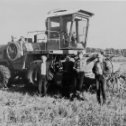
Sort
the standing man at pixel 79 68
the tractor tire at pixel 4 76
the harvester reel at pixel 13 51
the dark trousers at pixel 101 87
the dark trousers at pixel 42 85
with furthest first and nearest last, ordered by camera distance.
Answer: the tractor tire at pixel 4 76 < the harvester reel at pixel 13 51 < the dark trousers at pixel 42 85 < the standing man at pixel 79 68 < the dark trousers at pixel 101 87

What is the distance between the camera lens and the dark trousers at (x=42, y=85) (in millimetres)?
9727

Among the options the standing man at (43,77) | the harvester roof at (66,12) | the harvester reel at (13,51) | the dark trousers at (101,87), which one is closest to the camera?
the dark trousers at (101,87)

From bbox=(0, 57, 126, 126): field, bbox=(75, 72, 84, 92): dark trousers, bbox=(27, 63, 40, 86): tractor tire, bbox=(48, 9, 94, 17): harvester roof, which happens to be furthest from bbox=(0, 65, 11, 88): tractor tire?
bbox=(75, 72, 84, 92): dark trousers

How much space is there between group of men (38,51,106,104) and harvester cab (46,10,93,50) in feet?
4.46

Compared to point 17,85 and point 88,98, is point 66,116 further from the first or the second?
point 17,85

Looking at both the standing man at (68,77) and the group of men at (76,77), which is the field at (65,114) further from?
the standing man at (68,77)

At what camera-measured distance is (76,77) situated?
30.1 feet

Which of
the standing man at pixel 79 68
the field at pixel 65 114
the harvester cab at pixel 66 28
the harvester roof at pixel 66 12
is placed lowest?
the field at pixel 65 114

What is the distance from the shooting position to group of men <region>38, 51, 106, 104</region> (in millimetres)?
8398

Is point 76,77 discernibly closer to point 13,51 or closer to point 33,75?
point 33,75

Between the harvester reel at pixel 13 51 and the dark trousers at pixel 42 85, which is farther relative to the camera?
the harvester reel at pixel 13 51

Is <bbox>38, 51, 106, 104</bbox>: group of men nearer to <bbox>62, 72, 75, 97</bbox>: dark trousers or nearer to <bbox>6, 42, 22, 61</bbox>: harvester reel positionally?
<bbox>62, 72, 75, 97</bbox>: dark trousers

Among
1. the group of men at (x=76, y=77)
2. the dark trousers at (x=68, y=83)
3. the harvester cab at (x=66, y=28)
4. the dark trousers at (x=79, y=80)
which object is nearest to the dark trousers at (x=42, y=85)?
the group of men at (x=76, y=77)

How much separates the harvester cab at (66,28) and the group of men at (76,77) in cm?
136
